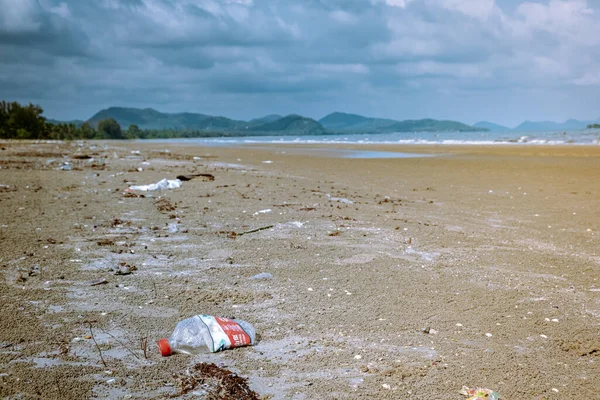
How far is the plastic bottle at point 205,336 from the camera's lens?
3789 millimetres

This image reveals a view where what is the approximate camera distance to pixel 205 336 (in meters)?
3.83

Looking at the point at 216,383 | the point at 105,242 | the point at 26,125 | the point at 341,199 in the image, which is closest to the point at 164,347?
the point at 216,383

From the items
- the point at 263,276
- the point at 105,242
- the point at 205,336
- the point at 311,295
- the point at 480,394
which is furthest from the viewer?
the point at 105,242

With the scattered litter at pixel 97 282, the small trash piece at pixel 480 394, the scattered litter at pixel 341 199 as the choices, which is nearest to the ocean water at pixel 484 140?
the scattered litter at pixel 341 199

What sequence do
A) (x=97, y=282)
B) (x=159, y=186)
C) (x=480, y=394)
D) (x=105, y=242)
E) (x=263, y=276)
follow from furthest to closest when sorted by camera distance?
1. (x=159, y=186)
2. (x=105, y=242)
3. (x=263, y=276)
4. (x=97, y=282)
5. (x=480, y=394)

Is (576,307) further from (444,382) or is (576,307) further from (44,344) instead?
(44,344)

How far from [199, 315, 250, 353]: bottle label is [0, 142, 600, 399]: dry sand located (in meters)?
0.10

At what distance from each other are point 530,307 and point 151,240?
529 cm

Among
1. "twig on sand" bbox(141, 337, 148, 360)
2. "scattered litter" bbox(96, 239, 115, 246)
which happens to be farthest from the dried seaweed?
"scattered litter" bbox(96, 239, 115, 246)

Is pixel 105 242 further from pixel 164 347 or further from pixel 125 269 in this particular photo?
pixel 164 347

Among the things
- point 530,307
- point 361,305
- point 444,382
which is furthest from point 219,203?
point 444,382

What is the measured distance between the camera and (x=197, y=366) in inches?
140

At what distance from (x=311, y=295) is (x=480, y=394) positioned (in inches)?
87.1

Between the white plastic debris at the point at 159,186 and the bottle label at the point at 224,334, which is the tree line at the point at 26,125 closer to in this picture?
the white plastic debris at the point at 159,186
